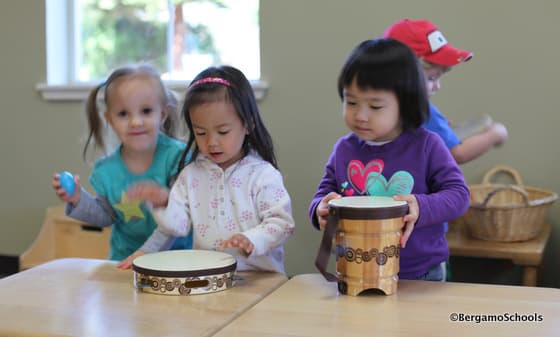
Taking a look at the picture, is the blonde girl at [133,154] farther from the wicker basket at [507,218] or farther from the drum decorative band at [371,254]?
the wicker basket at [507,218]

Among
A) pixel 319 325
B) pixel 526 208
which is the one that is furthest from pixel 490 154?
pixel 319 325

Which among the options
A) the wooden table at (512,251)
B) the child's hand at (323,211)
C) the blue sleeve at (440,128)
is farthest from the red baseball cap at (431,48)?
the child's hand at (323,211)

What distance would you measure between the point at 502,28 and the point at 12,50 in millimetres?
2293

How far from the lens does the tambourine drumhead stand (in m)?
1.22

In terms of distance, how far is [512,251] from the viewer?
215 centimetres

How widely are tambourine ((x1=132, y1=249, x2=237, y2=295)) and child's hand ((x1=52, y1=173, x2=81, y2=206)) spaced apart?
14.3 inches

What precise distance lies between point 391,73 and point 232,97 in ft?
1.18

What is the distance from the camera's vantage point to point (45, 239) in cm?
308

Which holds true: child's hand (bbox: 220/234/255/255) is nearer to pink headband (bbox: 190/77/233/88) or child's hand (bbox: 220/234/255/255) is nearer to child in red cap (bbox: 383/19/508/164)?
pink headband (bbox: 190/77/233/88)

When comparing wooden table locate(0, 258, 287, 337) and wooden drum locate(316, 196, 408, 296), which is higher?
wooden drum locate(316, 196, 408, 296)

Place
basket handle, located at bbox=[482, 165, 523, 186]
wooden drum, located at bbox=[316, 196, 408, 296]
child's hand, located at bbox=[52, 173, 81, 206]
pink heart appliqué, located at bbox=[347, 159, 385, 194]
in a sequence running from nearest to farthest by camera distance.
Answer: wooden drum, located at bbox=[316, 196, 408, 296], pink heart appliqué, located at bbox=[347, 159, 385, 194], child's hand, located at bbox=[52, 173, 81, 206], basket handle, located at bbox=[482, 165, 523, 186]

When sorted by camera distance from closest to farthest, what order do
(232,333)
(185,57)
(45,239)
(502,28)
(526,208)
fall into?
(232,333) < (526,208) < (502,28) < (45,239) < (185,57)

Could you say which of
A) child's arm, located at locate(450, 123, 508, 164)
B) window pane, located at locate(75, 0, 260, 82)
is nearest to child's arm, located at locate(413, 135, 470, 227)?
child's arm, located at locate(450, 123, 508, 164)

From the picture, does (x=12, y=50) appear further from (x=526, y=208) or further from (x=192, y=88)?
(x=526, y=208)
